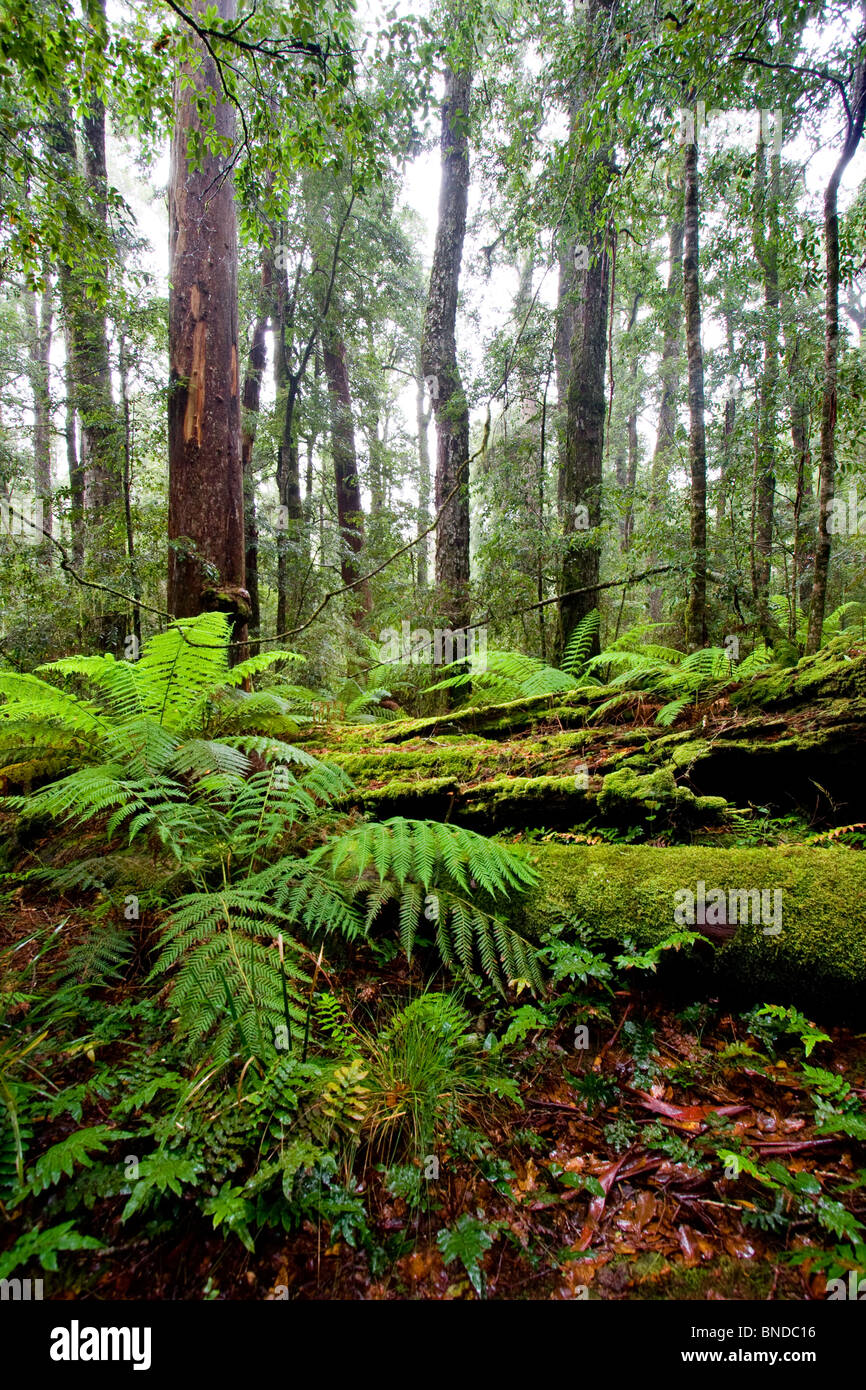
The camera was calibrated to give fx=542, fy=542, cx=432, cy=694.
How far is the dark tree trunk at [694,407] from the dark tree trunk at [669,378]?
10.9 feet

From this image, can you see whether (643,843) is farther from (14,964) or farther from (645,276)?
(645,276)

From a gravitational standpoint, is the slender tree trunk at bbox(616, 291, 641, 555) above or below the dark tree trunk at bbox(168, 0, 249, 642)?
above

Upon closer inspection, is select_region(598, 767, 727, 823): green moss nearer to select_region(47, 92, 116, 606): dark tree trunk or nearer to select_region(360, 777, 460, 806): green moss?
select_region(360, 777, 460, 806): green moss

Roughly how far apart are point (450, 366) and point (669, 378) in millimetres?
11939

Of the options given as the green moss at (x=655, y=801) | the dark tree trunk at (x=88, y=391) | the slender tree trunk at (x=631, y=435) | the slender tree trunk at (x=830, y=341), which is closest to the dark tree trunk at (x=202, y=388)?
the dark tree trunk at (x=88, y=391)

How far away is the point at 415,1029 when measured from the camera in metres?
1.72

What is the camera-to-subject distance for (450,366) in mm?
6887

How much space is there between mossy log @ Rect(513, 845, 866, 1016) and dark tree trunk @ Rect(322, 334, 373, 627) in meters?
6.89

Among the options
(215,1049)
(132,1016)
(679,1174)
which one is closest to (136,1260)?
(215,1049)

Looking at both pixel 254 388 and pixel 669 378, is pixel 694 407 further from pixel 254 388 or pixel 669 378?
pixel 669 378

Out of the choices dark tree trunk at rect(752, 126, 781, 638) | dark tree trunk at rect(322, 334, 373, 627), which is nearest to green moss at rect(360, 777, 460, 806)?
dark tree trunk at rect(752, 126, 781, 638)

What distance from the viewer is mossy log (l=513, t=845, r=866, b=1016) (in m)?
1.82

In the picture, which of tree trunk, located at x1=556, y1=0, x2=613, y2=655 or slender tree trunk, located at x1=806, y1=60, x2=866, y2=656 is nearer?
slender tree trunk, located at x1=806, y1=60, x2=866, y2=656
